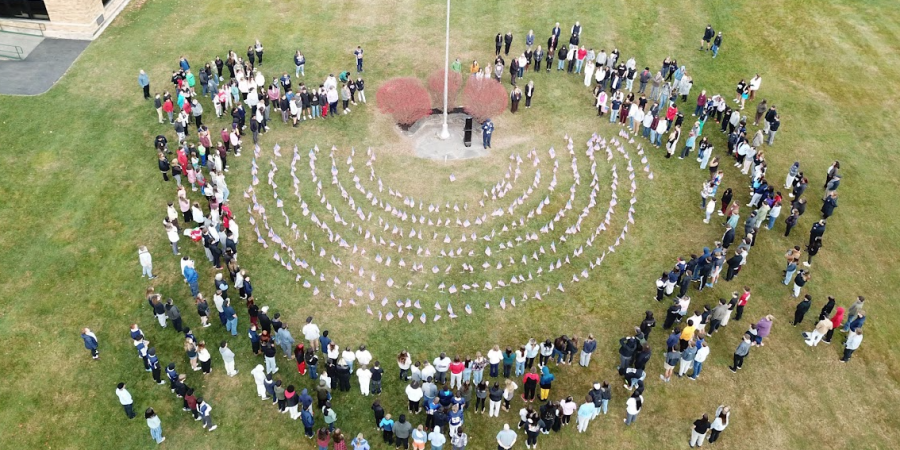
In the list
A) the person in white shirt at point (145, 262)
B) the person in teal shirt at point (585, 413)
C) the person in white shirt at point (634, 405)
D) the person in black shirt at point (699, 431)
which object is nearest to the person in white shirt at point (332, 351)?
the person in teal shirt at point (585, 413)

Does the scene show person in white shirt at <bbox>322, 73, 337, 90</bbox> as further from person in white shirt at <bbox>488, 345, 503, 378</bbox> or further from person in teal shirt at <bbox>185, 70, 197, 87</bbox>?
person in white shirt at <bbox>488, 345, 503, 378</bbox>

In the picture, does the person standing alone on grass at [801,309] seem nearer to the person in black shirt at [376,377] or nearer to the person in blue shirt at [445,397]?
the person in blue shirt at [445,397]

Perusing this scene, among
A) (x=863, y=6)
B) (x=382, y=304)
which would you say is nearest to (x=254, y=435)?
(x=382, y=304)

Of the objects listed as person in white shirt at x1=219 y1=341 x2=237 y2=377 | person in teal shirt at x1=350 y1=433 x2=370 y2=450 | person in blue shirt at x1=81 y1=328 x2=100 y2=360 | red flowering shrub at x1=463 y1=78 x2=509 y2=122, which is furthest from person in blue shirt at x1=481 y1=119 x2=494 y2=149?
person in blue shirt at x1=81 y1=328 x2=100 y2=360

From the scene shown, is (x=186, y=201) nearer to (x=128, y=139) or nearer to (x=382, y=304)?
(x=128, y=139)

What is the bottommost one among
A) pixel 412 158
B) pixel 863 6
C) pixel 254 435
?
pixel 254 435
